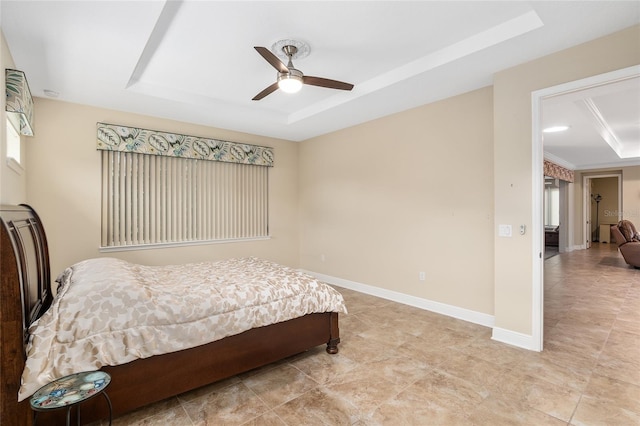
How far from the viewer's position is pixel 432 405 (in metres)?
2.03

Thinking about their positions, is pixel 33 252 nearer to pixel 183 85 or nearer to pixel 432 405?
pixel 183 85

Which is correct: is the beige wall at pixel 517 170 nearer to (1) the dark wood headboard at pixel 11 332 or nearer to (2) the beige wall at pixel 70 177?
(1) the dark wood headboard at pixel 11 332

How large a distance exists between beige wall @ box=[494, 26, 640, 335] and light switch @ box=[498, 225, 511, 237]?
1.9 inches

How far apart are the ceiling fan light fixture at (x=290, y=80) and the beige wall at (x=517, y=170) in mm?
2001

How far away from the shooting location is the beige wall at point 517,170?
106 inches

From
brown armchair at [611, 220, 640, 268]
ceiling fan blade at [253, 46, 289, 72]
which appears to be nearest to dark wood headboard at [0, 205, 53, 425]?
ceiling fan blade at [253, 46, 289, 72]

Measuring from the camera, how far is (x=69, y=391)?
4.63 feet

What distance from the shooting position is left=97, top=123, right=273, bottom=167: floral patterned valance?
4.01 meters

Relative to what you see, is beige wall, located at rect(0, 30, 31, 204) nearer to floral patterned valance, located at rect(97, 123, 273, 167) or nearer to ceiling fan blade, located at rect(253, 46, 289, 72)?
floral patterned valance, located at rect(97, 123, 273, 167)

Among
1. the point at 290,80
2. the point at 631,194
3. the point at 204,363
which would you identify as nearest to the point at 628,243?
the point at 631,194

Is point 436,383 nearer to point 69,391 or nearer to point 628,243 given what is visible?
point 69,391

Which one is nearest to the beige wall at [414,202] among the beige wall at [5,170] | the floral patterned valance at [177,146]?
the floral patterned valance at [177,146]

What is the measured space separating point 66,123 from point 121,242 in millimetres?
1626

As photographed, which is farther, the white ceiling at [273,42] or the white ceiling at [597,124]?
the white ceiling at [597,124]
